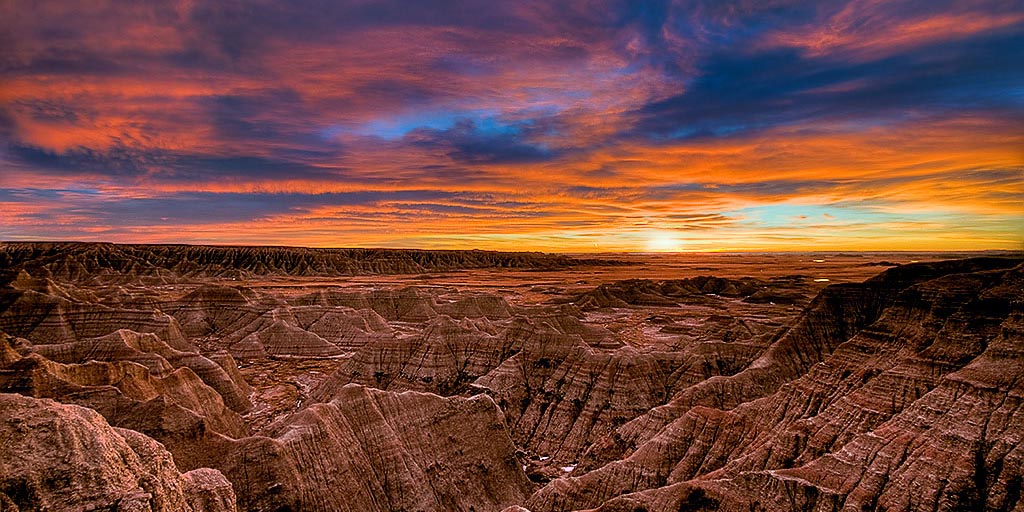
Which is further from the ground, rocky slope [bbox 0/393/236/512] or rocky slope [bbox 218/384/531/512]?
rocky slope [bbox 0/393/236/512]

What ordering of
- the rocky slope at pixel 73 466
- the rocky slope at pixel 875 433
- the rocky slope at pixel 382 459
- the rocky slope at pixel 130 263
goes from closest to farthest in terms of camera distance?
the rocky slope at pixel 73 466, the rocky slope at pixel 875 433, the rocky slope at pixel 382 459, the rocky slope at pixel 130 263

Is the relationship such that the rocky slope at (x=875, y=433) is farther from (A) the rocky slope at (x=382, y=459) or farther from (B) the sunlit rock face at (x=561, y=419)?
(A) the rocky slope at (x=382, y=459)

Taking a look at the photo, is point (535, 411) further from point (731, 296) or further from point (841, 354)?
point (731, 296)

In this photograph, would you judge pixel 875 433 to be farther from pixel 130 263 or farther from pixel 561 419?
pixel 130 263

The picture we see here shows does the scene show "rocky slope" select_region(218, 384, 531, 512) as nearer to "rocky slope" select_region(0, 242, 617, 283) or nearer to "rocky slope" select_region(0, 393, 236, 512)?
"rocky slope" select_region(0, 393, 236, 512)

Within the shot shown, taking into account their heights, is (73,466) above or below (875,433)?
above

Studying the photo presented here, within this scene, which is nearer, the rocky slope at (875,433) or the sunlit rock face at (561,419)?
the sunlit rock face at (561,419)

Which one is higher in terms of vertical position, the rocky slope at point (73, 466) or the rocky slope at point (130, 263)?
the rocky slope at point (73, 466)

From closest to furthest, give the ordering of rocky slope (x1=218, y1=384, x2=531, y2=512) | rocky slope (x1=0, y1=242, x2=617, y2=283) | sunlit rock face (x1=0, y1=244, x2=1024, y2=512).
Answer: sunlit rock face (x1=0, y1=244, x2=1024, y2=512)
rocky slope (x1=218, y1=384, x2=531, y2=512)
rocky slope (x1=0, y1=242, x2=617, y2=283)

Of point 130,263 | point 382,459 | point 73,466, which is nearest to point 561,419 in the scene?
point 382,459

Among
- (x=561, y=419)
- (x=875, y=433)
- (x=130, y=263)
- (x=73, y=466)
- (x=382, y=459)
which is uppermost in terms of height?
(x=73, y=466)

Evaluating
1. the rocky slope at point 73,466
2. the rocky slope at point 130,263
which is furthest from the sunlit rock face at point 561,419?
the rocky slope at point 130,263

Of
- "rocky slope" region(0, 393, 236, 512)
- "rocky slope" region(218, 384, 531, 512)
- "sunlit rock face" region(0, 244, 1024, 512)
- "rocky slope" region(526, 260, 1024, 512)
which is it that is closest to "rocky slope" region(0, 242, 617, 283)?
"sunlit rock face" region(0, 244, 1024, 512)

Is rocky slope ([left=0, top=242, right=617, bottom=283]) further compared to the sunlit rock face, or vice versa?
rocky slope ([left=0, top=242, right=617, bottom=283])
